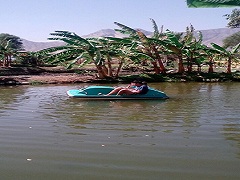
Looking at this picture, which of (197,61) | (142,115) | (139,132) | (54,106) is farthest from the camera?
(197,61)

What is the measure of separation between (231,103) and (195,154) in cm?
735

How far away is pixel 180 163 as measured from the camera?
5703 millimetres

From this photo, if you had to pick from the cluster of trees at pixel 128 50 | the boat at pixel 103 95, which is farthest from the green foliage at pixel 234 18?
the boat at pixel 103 95

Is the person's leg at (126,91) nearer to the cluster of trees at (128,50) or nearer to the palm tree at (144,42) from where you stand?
the cluster of trees at (128,50)

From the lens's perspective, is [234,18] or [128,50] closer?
[128,50]

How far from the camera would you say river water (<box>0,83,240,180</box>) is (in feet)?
17.6

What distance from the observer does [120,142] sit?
7.04 metres

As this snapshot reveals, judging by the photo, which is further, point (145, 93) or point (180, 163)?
point (145, 93)

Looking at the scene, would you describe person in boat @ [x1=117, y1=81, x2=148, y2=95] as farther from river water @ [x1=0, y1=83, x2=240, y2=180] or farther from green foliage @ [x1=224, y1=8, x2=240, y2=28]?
green foliage @ [x1=224, y1=8, x2=240, y2=28]

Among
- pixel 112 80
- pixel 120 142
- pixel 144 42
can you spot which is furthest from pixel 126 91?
pixel 144 42

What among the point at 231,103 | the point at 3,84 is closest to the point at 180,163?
the point at 231,103

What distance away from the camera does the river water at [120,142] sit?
212 inches

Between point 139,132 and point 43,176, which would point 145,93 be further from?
point 43,176

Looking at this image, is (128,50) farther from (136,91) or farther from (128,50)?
(136,91)
